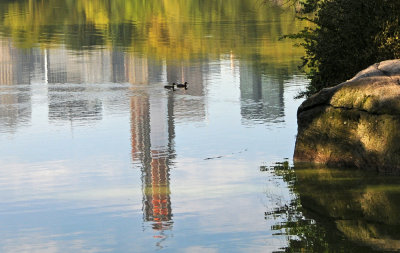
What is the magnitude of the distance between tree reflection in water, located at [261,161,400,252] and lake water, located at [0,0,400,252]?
7 cm

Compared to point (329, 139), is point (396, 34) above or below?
above

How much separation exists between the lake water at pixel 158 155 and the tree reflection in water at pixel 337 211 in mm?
71

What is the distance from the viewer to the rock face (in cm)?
2259

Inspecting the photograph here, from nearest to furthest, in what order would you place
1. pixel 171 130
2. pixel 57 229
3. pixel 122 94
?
pixel 57 229
pixel 171 130
pixel 122 94

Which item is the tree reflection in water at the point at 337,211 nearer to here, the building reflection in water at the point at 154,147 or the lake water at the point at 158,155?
the lake water at the point at 158,155

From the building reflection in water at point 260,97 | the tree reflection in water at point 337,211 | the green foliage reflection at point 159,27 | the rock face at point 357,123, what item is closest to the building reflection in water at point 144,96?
the building reflection in water at point 260,97

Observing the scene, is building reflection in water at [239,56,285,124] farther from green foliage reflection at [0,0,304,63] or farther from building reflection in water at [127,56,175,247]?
green foliage reflection at [0,0,304,63]

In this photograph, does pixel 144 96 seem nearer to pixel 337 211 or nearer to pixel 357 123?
pixel 357 123

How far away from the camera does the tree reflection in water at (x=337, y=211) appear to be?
1717 cm

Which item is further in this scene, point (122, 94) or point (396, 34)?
point (122, 94)

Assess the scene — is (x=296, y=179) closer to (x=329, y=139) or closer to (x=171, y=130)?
(x=329, y=139)

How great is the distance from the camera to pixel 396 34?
Answer: 27.5 m

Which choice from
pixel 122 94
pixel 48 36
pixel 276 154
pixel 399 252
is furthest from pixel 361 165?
pixel 48 36

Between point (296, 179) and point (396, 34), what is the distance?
692 cm
